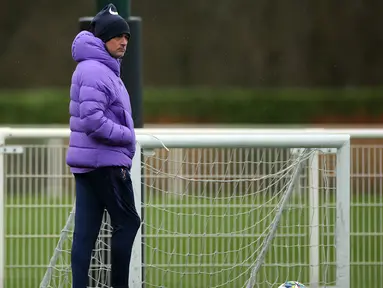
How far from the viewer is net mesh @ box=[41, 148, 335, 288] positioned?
7918 millimetres

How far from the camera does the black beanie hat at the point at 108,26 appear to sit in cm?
661

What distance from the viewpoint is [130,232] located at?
22.0 ft

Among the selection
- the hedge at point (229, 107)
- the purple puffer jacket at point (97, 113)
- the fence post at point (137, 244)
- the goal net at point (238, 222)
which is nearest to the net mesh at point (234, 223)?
the goal net at point (238, 222)

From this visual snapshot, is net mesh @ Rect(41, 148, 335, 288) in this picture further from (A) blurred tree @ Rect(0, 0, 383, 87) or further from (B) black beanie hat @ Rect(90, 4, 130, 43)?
(A) blurred tree @ Rect(0, 0, 383, 87)

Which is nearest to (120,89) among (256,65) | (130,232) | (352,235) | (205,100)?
(130,232)

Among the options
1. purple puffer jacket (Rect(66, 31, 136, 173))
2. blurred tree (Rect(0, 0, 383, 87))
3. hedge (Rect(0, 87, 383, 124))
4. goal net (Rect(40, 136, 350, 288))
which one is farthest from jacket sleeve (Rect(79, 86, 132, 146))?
blurred tree (Rect(0, 0, 383, 87))

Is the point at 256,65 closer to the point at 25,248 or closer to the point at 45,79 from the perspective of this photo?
the point at 45,79

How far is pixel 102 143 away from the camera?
21.4 ft

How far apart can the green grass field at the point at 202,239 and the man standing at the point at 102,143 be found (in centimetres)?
105

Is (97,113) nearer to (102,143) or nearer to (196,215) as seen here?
(102,143)

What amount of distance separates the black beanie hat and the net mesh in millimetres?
1298

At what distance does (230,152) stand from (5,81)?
28269 millimetres

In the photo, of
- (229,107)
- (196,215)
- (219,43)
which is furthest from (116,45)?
(219,43)

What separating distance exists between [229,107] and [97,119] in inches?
857
